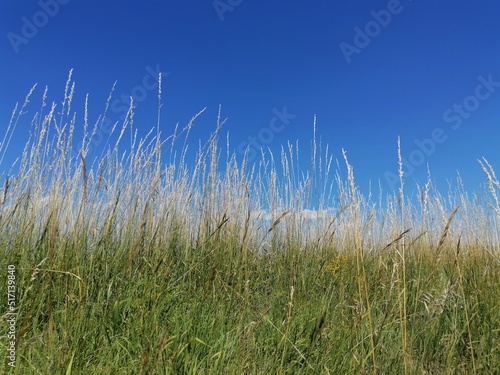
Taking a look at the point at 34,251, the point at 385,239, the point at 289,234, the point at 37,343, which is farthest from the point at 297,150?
the point at 37,343

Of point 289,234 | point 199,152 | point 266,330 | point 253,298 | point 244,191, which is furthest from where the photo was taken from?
point 289,234

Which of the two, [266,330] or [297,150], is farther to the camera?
[297,150]

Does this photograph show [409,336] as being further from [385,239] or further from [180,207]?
[385,239]

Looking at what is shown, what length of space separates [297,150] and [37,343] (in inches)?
105

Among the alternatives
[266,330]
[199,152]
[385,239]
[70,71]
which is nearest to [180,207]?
[199,152]

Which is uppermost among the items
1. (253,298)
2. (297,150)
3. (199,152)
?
(297,150)

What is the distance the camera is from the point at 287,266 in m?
2.94

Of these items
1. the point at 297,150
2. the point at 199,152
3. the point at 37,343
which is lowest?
the point at 37,343

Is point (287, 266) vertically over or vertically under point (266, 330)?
over

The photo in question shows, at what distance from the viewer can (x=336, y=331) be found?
1849mm

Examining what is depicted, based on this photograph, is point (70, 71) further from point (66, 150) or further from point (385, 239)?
point (385, 239)

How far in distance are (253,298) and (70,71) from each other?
188 centimetres

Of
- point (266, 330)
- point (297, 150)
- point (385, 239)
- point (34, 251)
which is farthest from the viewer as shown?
point (385, 239)

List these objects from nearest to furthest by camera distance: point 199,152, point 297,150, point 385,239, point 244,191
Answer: point 199,152 < point 244,191 < point 297,150 < point 385,239
